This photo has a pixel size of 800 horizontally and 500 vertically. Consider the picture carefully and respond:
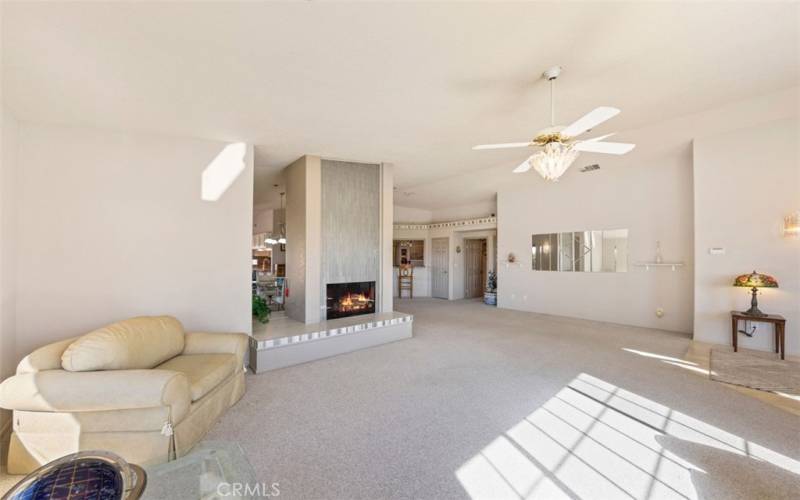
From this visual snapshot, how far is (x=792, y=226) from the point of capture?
12.6 ft

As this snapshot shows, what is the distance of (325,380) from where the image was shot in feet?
11.1

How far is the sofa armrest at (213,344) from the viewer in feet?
9.62

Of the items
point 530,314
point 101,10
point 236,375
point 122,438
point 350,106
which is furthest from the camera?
point 530,314

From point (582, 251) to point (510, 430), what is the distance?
213 inches

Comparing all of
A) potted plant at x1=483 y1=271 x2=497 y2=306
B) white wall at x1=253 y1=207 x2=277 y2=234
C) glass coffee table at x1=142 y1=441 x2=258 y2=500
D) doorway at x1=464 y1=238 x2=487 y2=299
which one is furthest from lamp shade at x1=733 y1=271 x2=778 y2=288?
white wall at x1=253 y1=207 x2=277 y2=234

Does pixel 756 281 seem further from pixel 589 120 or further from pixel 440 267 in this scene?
pixel 440 267

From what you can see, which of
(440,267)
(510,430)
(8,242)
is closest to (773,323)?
(510,430)

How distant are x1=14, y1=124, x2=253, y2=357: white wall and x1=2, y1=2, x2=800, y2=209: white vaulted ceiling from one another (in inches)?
12.3

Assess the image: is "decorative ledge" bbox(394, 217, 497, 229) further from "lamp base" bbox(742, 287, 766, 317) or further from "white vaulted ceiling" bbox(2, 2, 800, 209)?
"lamp base" bbox(742, 287, 766, 317)

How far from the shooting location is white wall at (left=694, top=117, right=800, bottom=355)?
13.0ft

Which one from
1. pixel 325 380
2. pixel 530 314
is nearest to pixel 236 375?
pixel 325 380

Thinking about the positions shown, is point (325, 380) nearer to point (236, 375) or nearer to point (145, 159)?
point (236, 375)

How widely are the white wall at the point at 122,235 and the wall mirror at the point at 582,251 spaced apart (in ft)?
20.6

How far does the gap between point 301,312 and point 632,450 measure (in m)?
4.11
